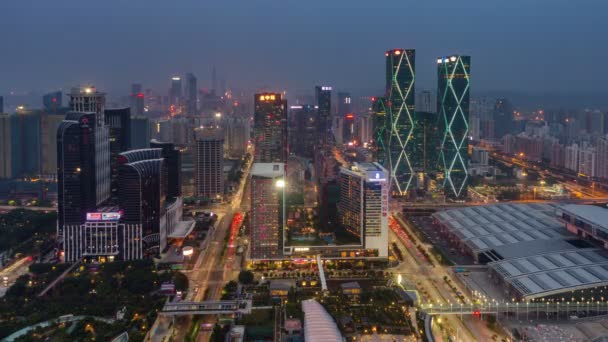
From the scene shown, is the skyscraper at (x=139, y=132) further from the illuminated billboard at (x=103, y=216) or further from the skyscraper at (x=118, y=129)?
the illuminated billboard at (x=103, y=216)

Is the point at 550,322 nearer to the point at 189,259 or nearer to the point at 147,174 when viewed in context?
the point at 189,259

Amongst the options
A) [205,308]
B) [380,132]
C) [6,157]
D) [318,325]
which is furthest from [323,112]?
[318,325]

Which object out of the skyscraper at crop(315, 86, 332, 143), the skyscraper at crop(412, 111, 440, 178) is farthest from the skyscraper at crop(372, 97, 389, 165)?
the skyscraper at crop(315, 86, 332, 143)

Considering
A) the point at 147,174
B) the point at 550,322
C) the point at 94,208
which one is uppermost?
the point at 147,174

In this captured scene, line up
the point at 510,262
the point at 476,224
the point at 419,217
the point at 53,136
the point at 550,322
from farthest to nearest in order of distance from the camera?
1. the point at 53,136
2. the point at 419,217
3. the point at 476,224
4. the point at 510,262
5. the point at 550,322

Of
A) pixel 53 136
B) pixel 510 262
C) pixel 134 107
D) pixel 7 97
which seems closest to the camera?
pixel 510 262

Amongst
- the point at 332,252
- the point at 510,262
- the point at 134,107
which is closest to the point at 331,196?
the point at 332,252

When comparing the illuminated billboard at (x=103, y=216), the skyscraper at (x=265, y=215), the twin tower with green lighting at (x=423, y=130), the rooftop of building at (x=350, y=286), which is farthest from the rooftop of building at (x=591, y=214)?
the illuminated billboard at (x=103, y=216)
